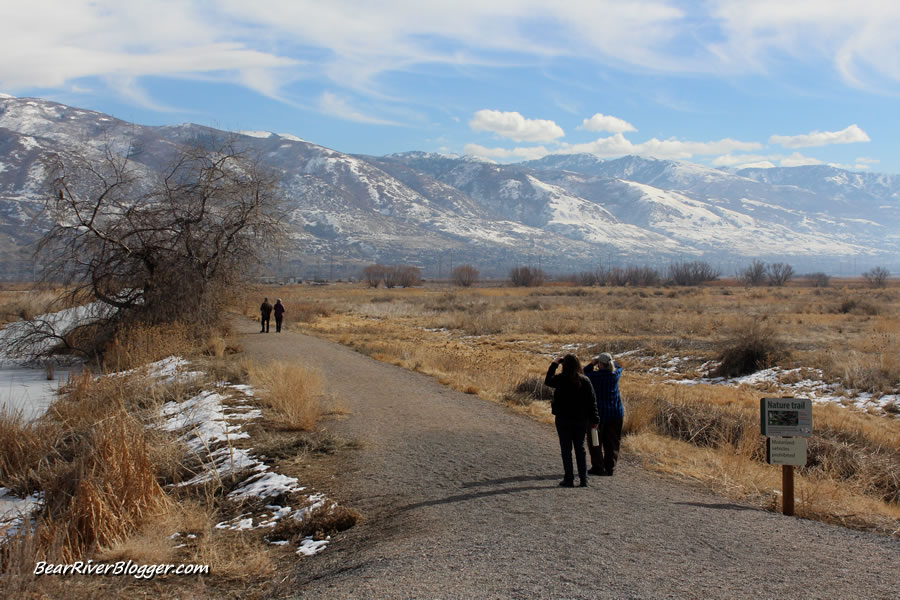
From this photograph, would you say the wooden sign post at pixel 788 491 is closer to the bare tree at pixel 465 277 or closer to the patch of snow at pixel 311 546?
the patch of snow at pixel 311 546

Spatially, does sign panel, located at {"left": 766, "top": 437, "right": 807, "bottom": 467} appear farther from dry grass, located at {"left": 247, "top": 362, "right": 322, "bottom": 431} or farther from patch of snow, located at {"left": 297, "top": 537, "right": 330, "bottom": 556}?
dry grass, located at {"left": 247, "top": 362, "right": 322, "bottom": 431}

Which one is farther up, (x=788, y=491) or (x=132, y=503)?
(x=788, y=491)

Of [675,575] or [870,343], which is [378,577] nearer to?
[675,575]

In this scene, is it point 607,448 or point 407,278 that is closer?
point 607,448

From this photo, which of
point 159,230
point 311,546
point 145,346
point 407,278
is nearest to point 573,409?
point 311,546

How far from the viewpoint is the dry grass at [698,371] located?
9375mm

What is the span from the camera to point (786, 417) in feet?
23.3

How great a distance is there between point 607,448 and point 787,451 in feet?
7.15

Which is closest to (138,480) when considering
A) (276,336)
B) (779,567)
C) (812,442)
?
(779,567)

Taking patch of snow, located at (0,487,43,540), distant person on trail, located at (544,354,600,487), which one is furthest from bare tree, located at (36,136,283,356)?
distant person on trail, located at (544,354,600,487)

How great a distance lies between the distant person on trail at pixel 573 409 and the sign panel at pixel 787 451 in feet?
6.14

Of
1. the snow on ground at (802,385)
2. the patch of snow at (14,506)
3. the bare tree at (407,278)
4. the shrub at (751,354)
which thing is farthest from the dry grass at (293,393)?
the bare tree at (407,278)

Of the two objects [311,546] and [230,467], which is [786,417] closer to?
[311,546]

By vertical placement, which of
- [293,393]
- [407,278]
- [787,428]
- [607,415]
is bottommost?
[407,278]
